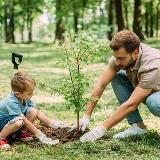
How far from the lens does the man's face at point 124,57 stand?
498cm

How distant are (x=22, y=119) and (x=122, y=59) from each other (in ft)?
4.31

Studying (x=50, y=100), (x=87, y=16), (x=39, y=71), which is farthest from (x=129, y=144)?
(x=87, y=16)

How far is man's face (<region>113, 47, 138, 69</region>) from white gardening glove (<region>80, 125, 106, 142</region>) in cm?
76

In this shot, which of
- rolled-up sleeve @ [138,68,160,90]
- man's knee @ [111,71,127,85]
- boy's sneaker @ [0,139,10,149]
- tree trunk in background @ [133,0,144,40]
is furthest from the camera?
tree trunk in background @ [133,0,144,40]

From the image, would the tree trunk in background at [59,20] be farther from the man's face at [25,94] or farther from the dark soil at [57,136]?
the man's face at [25,94]

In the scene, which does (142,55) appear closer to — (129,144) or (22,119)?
(129,144)

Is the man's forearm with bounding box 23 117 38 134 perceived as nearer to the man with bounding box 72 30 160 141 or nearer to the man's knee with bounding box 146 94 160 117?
the man with bounding box 72 30 160 141

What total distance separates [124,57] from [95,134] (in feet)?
3.05

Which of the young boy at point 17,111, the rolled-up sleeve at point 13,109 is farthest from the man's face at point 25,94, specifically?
the rolled-up sleeve at point 13,109

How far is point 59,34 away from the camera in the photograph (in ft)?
126

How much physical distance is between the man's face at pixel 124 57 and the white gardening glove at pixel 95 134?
29.8 inches

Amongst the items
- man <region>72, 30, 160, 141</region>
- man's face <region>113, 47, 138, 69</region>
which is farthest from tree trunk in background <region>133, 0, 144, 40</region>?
man's face <region>113, 47, 138, 69</region>

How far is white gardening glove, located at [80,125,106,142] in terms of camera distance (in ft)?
16.8

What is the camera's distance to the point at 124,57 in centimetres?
502
